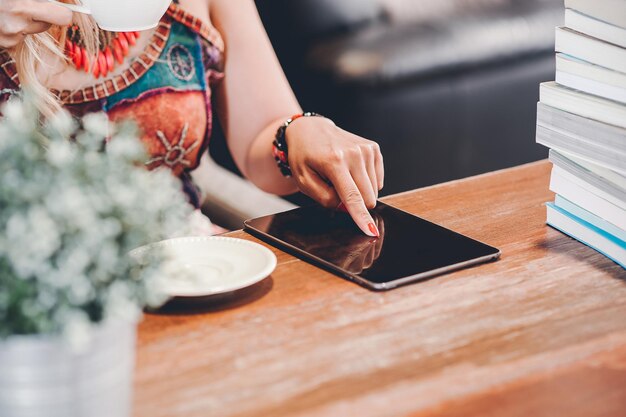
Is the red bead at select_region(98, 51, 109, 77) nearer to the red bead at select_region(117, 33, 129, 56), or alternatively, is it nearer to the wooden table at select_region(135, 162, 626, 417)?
the red bead at select_region(117, 33, 129, 56)

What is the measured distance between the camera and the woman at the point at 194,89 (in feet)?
4.07

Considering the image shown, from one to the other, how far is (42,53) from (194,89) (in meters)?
0.28

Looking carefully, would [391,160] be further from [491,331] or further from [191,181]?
[491,331]

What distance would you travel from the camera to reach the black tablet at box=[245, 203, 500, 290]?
101 centimetres

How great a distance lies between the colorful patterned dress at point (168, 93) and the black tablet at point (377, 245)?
408mm

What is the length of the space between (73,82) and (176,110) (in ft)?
0.61

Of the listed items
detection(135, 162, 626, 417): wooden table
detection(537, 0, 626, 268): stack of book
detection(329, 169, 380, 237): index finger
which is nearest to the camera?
detection(135, 162, 626, 417): wooden table

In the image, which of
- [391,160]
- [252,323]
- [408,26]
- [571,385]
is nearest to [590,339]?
[571,385]

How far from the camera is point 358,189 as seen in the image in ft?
4.00

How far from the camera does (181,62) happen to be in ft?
5.18

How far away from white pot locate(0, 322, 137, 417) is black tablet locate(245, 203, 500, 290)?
39 cm

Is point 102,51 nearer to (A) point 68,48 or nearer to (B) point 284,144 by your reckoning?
(A) point 68,48

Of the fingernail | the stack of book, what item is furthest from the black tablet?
the stack of book

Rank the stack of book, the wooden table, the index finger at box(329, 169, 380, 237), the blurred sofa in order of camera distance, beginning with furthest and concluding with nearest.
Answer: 1. the blurred sofa
2. the index finger at box(329, 169, 380, 237)
3. the stack of book
4. the wooden table
